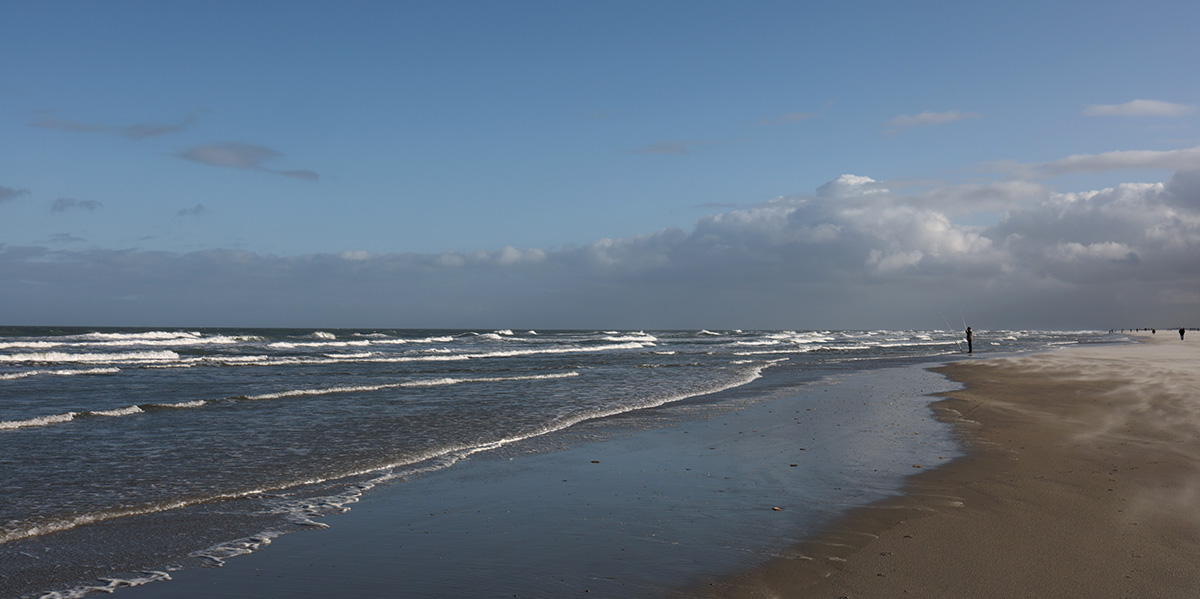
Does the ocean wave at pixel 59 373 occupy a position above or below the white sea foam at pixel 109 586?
above

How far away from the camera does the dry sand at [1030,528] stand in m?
4.98

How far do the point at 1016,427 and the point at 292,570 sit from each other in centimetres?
1236

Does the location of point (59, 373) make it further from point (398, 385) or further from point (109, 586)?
point (109, 586)

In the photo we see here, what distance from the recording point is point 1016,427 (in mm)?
12828

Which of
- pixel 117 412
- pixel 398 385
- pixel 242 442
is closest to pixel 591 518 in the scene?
pixel 242 442

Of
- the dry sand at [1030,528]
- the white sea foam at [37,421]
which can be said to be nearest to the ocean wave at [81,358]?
the white sea foam at [37,421]

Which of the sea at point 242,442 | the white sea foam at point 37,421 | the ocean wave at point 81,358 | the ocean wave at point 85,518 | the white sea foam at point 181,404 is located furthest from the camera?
the ocean wave at point 81,358

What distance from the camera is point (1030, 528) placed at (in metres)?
6.36

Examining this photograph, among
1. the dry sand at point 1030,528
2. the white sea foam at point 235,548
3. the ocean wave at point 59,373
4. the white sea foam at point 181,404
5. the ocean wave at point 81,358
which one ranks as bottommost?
the white sea foam at point 235,548

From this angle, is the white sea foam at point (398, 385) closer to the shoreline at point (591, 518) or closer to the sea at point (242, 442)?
the sea at point (242, 442)

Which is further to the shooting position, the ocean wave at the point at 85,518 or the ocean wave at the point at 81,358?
the ocean wave at the point at 81,358

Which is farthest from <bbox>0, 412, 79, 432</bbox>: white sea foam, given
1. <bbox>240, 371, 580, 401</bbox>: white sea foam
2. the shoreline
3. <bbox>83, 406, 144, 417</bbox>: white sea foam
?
the shoreline

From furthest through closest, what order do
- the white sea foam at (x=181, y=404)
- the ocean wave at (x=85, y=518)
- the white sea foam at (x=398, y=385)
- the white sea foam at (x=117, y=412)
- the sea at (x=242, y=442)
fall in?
the white sea foam at (x=398, y=385) → the white sea foam at (x=181, y=404) → the white sea foam at (x=117, y=412) → the ocean wave at (x=85, y=518) → the sea at (x=242, y=442)

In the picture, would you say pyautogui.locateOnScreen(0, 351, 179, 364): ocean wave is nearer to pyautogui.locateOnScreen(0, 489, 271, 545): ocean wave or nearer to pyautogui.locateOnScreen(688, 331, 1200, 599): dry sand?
pyautogui.locateOnScreen(0, 489, 271, 545): ocean wave
